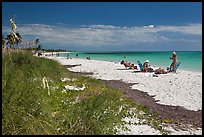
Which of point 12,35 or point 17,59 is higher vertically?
point 12,35

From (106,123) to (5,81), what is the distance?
1538 mm

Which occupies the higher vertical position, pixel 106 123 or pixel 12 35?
pixel 12 35

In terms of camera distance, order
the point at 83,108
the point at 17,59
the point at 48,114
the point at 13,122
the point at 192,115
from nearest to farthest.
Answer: the point at 13,122 < the point at 48,114 < the point at 83,108 < the point at 192,115 < the point at 17,59

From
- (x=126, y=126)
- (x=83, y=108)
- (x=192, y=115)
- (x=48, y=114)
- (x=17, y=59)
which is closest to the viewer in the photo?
(x=48, y=114)

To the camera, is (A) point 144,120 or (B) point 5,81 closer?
(B) point 5,81

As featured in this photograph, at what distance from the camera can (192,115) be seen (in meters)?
6.58

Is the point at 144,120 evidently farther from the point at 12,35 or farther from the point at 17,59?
the point at 17,59

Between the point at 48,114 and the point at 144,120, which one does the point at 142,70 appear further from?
the point at 48,114

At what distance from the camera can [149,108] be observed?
7.03m

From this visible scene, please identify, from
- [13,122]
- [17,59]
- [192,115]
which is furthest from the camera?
[17,59]

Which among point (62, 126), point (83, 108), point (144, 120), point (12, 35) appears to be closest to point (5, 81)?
point (12, 35)

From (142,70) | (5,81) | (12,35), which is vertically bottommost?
(142,70)

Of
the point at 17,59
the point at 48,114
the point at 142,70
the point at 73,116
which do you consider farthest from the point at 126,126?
the point at 142,70

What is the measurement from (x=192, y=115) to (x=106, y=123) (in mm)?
3010
